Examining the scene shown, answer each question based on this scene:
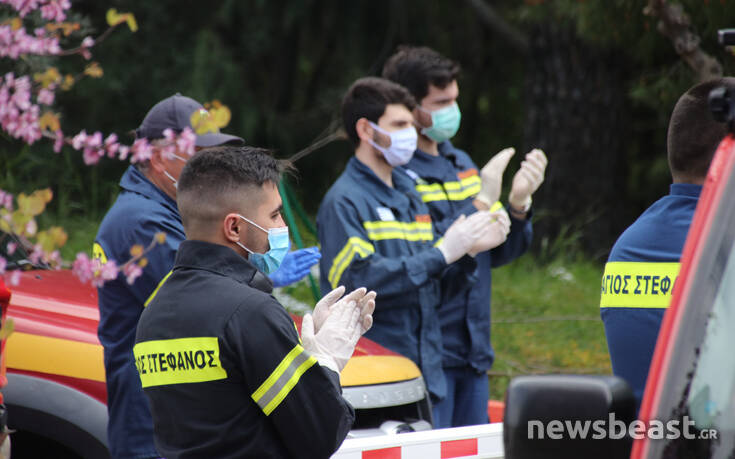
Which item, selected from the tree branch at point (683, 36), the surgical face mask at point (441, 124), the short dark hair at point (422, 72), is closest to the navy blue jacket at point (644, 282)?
the surgical face mask at point (441, 124)

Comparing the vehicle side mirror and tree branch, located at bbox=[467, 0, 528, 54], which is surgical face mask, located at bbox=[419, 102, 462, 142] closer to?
the vehicle side mirror

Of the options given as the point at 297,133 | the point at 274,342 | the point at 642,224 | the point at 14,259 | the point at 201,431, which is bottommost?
the point at 201,431

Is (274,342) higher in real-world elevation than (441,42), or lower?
lower

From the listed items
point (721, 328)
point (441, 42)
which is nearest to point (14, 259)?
point (721, 328)

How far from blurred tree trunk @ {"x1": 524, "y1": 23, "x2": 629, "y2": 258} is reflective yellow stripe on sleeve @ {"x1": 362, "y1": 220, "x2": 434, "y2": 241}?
5428 mm

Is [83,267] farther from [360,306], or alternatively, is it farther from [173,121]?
[173,121]

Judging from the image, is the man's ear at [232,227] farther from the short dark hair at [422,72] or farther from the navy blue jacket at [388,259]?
the short dark hair at [422,72]

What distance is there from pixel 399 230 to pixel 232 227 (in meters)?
2.03

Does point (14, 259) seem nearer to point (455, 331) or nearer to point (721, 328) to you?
point (455, 331)

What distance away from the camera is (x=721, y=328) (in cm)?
175

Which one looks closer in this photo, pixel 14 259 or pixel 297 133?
pixel 14 259

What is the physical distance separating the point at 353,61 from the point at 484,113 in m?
3.19

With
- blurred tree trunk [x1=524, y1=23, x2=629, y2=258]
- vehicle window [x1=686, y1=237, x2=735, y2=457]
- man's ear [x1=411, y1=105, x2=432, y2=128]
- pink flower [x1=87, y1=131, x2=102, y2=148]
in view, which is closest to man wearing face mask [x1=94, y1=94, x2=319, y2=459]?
pink flower [x1=87, y1=131, x2=102, y2=148]

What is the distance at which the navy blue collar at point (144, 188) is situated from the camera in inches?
148
